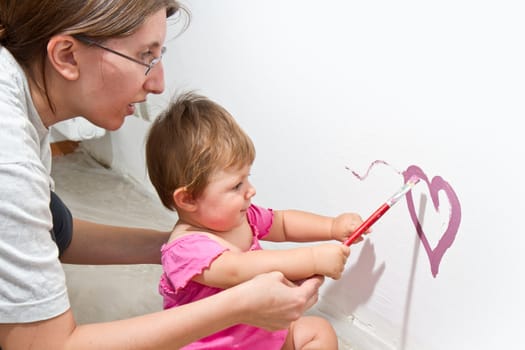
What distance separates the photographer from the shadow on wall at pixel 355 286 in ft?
3.27

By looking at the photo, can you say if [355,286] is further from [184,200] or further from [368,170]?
[184,200]

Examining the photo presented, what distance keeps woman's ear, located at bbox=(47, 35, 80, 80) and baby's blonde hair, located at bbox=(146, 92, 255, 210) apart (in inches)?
6.6

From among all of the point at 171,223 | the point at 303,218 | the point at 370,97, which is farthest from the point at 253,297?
the point at 171,223

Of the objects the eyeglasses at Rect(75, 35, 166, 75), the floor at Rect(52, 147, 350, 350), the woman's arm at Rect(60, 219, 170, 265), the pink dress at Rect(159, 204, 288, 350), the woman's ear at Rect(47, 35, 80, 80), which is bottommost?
the floor at Rect(52, 147, 350, 350)

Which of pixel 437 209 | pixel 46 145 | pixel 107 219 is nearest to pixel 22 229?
pixel 46 145

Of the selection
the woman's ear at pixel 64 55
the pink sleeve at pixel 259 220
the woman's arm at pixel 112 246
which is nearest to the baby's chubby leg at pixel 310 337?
the pink sleeve at pixel 259 220

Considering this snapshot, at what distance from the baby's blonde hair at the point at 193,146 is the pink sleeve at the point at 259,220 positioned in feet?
0.48

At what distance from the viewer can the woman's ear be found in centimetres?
67

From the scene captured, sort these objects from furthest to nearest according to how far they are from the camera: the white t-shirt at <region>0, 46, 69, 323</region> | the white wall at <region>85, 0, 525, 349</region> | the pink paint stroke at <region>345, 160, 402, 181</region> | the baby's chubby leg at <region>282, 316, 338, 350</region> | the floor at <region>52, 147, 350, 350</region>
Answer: the floor at <region>52, 147, 350, 350</region>
the baby's chubby leg at <region>282, 316, 338, 350</region>
the pink paint stroke at <region>345, 160, 402, 181</region>
the white wall at <region>85, 0, 525, 349</region>
the white t-shirt at <region>0, 46, 69, 323</region>

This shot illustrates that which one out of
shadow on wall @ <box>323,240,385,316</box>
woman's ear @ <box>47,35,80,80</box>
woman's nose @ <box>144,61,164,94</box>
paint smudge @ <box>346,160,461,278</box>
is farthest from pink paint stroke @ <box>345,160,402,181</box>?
woman's ear @ <box>47,35,80,80</box>

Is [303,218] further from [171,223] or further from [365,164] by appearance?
[171,223]

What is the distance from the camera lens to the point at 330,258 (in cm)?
80

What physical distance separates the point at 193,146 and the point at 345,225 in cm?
30

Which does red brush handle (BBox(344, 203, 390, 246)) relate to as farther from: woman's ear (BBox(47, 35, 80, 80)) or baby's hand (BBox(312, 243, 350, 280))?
woman's ear (BBox(47, 35, 80, 80))
